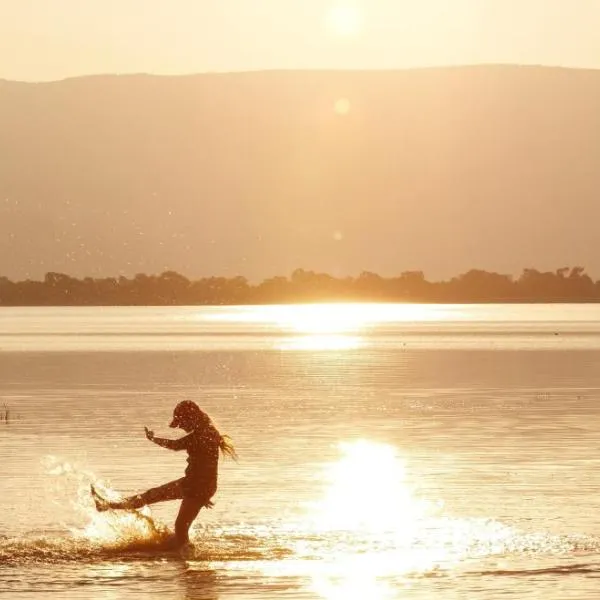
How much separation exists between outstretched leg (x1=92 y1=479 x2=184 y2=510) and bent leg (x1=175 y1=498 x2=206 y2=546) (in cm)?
23

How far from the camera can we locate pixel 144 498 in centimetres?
2469

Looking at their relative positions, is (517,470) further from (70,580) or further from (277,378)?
(277,378)

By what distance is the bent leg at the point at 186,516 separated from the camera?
81.8ft

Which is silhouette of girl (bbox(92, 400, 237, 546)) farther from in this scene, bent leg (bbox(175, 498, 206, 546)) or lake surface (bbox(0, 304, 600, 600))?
lake surface (bbox(0, 304, 600, 600))

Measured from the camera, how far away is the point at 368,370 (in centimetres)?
10119

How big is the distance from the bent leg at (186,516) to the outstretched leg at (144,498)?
0.23 meters

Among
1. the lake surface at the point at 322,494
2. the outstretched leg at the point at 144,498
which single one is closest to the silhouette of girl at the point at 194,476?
the outstretched leg at the point at 144,498

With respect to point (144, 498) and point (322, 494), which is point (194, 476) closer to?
point (144, 498)

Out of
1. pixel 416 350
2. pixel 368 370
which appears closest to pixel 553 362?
pixel 368 370

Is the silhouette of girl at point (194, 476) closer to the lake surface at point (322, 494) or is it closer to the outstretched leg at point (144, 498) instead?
the outstretched leg at point (144, 498)

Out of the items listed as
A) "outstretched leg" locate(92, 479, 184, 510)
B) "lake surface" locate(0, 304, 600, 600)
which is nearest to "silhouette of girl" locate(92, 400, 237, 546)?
"outstretched leg" locate(92, 479, 184, 510)

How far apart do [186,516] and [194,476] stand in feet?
2.60

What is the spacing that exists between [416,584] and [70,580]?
4650 millimetres

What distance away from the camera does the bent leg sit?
24922 mm
